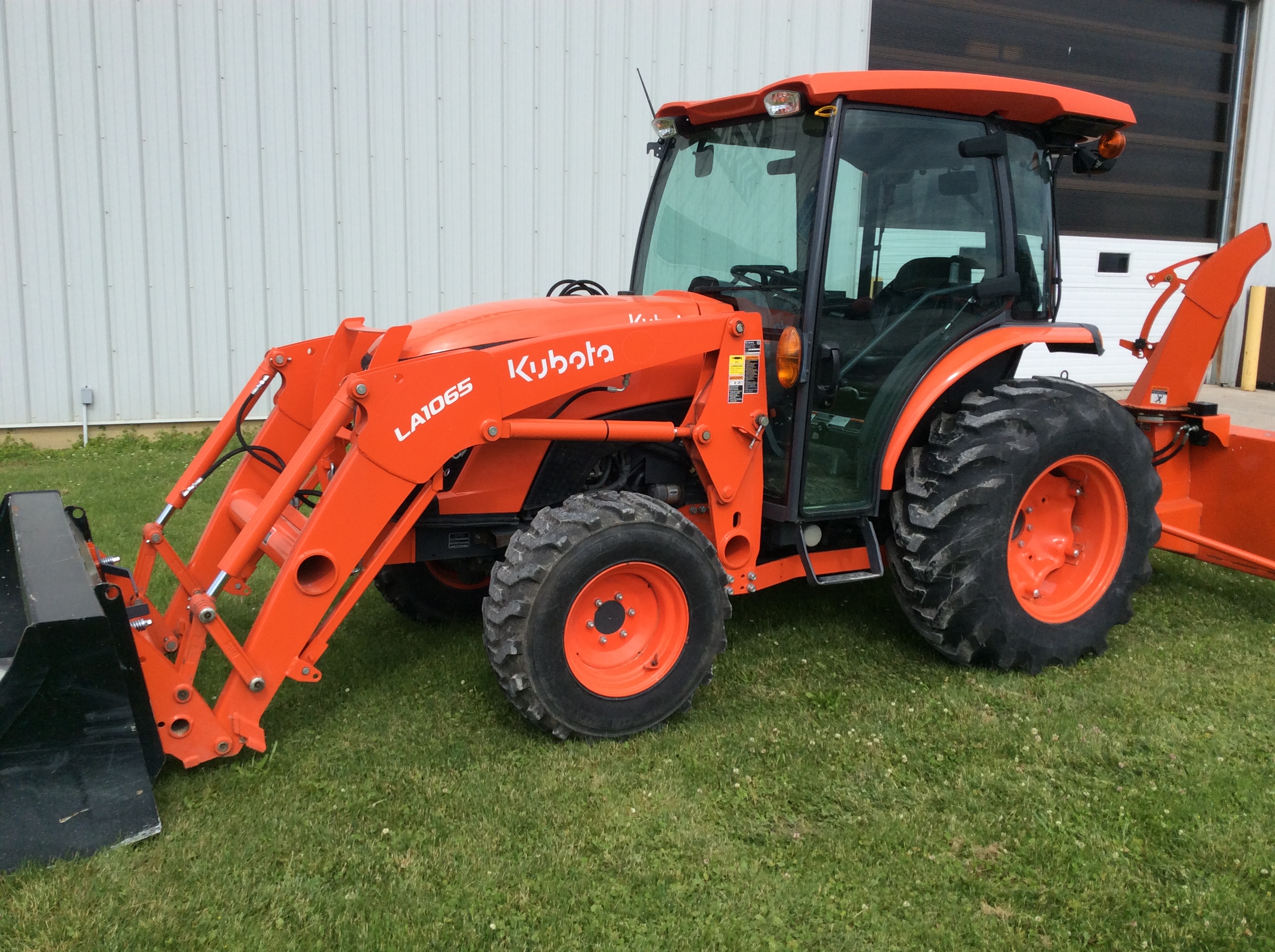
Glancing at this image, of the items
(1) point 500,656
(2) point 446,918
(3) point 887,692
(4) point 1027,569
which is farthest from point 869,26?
(2) point 446,918

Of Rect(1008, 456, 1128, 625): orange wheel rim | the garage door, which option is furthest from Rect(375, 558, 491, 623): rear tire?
the garage door

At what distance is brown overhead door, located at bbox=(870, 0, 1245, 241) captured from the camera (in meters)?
9.89

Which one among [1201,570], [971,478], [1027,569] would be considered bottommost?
[1201,570]

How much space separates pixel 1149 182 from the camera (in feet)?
36.5

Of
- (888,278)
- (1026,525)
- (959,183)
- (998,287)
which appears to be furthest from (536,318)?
(1026,525)

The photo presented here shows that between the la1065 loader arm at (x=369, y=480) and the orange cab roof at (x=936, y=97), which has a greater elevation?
the orange cab roof at (x=936, y=97)

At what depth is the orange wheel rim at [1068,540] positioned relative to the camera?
4.14m

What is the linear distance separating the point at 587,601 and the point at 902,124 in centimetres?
212

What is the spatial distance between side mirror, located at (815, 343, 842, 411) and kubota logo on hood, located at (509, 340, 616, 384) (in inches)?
31.3

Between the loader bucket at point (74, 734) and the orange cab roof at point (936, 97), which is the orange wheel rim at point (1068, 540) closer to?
the orange cab roof at point (936, 97)

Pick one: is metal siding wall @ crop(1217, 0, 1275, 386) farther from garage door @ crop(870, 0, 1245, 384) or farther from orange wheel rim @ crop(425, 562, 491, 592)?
orange wheel rim @ crop(425, 562, 491, 592)

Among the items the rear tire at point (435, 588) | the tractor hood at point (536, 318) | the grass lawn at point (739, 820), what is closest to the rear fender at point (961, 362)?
the tractor hood at point (536, 318)

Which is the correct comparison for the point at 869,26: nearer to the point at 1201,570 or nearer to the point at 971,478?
the point at 1201,570

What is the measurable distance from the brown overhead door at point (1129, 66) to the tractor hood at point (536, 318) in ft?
23.6
